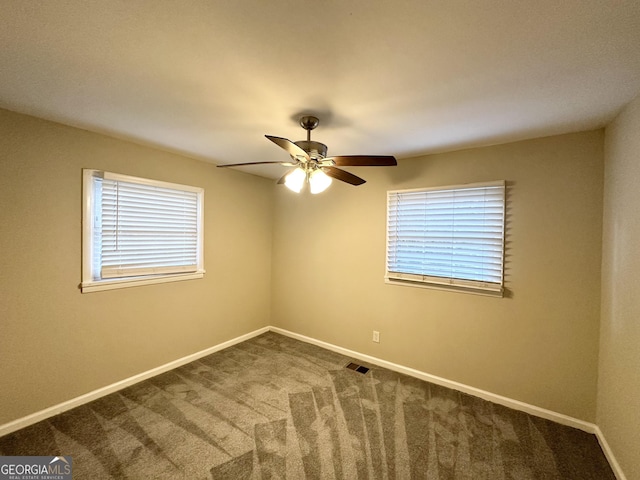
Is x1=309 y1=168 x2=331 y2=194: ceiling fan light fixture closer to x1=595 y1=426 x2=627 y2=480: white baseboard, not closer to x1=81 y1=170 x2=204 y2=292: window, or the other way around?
x1=81 y1=170 x2=204 y2=292: window

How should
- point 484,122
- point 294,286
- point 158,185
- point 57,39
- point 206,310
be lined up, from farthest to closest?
point 294,286 < point 206,310 < point 158,185 < point 484,122 < point 57,39

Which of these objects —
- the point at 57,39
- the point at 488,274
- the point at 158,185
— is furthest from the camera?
the point at 158,185

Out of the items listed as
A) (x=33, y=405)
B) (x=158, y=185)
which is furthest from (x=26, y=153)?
(x=33, y=405)

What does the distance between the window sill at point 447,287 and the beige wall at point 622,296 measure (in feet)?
2.27

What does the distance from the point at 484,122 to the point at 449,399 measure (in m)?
2.40

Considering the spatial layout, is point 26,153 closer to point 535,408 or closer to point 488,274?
point 488,274

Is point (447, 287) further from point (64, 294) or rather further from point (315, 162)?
point (64, 294)

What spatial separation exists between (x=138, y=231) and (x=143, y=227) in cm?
6

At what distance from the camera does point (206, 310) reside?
3.22 m

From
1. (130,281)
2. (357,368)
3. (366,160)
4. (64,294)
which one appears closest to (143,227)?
(130,281)

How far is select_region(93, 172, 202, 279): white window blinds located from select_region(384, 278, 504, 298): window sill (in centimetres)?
235

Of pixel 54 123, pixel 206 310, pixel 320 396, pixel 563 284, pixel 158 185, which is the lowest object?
pixel 320 396

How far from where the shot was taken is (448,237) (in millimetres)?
2590

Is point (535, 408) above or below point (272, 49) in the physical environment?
below
